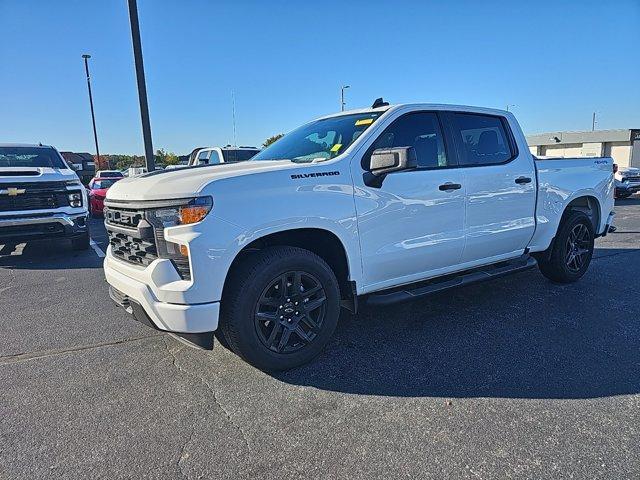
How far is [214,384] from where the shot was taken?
119 inches

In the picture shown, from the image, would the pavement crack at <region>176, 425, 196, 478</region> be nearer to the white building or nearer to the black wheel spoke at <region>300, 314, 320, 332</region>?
the black wheel spoke at <region>300, 314, 320, 332</region>

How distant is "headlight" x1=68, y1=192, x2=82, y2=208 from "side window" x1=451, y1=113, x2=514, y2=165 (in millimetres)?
6358

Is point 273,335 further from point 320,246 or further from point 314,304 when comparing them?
point 320,246

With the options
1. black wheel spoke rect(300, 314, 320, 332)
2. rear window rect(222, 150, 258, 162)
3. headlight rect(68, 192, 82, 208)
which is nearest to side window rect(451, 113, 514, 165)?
black wheel spoke rect(300, 314, 320, 332)

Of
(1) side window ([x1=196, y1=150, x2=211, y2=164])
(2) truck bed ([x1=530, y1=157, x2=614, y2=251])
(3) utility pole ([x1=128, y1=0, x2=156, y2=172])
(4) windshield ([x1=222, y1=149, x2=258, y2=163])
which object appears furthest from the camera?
(1) side window ([x1=196, y1=150, x2=211, y2=164])

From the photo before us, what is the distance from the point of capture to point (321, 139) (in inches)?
156

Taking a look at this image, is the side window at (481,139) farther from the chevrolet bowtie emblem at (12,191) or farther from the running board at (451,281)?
the chevrolet bowtie emblem at (12,191)

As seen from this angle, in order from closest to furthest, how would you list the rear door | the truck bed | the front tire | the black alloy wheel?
the front tire < the black alloy wheel < the rear door < the truck bed

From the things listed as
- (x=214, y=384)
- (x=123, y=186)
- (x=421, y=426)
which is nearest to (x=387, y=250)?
(x=421, y=426)

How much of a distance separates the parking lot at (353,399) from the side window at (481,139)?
1.53m

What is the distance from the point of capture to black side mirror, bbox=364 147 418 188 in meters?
3.12

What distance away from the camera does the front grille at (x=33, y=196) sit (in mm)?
6727

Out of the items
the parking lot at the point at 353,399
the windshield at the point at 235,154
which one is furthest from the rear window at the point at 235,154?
the parking lot at the point at 353,399

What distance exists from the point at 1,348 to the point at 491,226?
15.1 feet
